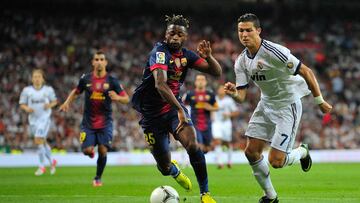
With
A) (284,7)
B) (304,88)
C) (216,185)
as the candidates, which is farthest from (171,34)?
(284,7)

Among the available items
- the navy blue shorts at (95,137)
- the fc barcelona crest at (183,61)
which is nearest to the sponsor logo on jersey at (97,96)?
the navy blue shorts at (95,137)

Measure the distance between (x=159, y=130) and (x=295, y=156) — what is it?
6.96 feet

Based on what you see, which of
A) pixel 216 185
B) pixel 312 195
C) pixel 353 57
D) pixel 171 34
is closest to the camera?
pixel 171 34

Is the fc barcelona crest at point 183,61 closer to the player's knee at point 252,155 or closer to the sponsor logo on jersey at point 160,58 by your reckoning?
the sponsor logo on jersey at point 160,58

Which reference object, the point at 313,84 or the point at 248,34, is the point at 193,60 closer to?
the point at 248,34

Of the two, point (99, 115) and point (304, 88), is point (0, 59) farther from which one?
point (304, 88)

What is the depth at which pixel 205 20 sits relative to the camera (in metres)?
39.8

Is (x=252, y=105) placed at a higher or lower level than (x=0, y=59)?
lower

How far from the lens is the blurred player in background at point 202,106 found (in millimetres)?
21281

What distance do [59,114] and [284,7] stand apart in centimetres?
1670

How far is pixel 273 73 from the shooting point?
392 inches

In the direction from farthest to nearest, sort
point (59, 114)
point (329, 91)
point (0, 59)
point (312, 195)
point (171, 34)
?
1. point (329, 91)
2. point (0, 59)
3. point (59, 114)
4. point (312, 195)
5. point (171, 34)

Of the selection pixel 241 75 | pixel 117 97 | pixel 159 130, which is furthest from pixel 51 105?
pixel 241 75

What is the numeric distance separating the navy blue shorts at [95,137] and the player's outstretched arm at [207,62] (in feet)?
17.5
